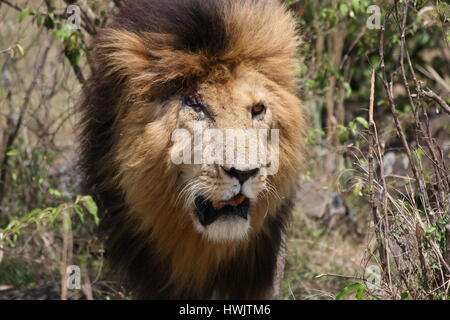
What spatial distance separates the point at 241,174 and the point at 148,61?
33.9 inches

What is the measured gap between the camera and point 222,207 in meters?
3.79

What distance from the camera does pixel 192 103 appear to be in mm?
3861

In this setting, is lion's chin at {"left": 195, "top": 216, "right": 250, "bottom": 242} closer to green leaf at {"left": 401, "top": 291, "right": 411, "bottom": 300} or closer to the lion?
the lion

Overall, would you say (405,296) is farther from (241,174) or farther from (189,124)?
(189,124)

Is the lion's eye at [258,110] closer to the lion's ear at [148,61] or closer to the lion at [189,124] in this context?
the lion at [189,124]

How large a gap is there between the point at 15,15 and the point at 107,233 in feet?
9.90

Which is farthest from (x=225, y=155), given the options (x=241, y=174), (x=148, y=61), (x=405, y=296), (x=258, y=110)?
(x=405, y=296)

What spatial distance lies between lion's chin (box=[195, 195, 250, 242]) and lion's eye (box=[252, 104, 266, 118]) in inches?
17.7

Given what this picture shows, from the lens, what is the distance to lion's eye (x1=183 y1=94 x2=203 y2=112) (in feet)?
12.6

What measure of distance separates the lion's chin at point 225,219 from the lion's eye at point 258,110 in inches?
17.7

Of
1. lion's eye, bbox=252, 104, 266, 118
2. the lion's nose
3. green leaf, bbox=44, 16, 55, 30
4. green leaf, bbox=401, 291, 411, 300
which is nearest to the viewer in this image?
green leaf, bbox=401, 291, 411, 300

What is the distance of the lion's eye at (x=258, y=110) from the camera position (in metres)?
3.89

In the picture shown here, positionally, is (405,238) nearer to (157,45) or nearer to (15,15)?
(157,45)

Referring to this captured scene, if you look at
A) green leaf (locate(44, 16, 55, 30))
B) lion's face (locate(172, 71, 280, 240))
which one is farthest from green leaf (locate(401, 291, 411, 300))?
green leaf (locate(44, 16, 55, 30))
